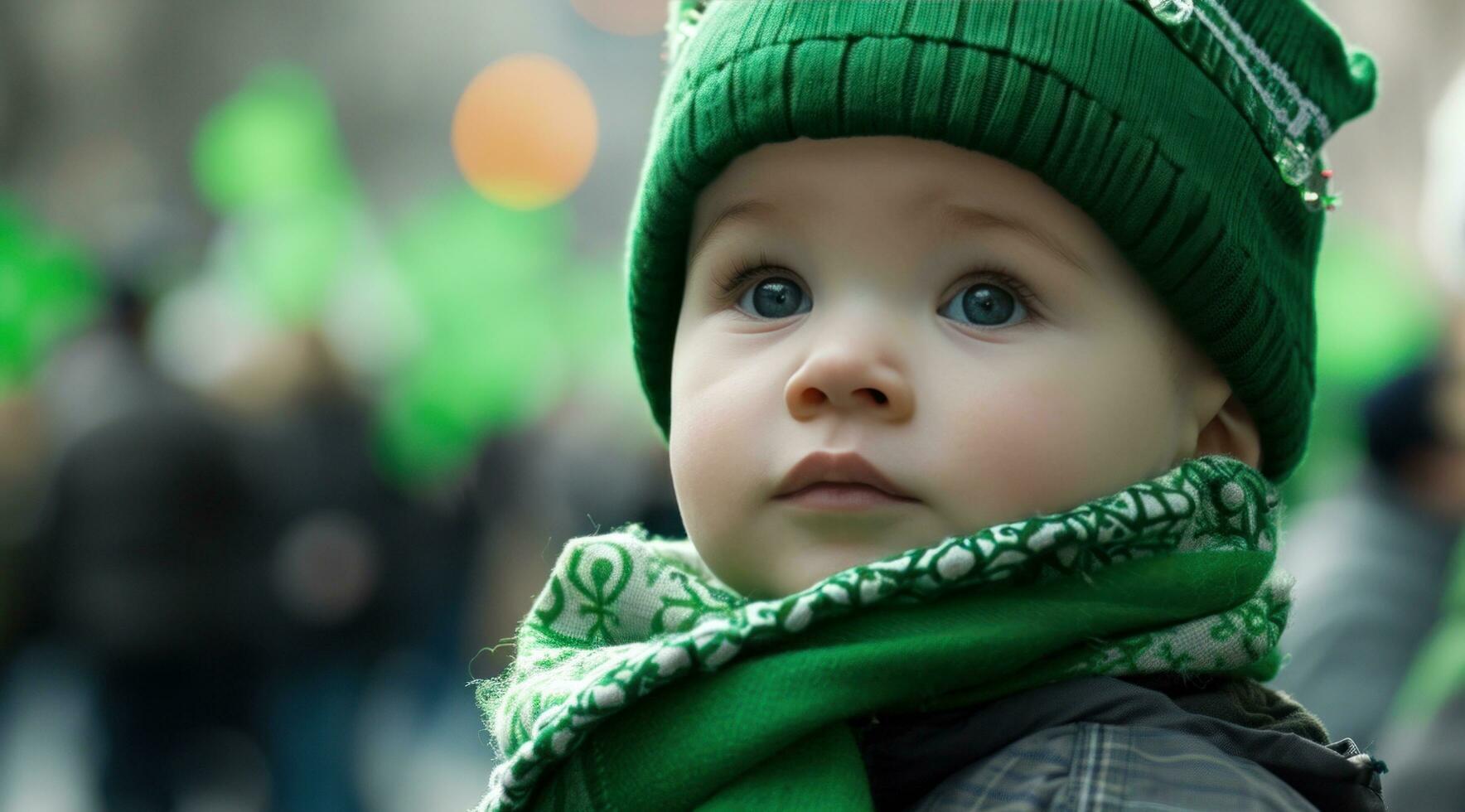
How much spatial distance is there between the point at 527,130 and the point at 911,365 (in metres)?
11.5

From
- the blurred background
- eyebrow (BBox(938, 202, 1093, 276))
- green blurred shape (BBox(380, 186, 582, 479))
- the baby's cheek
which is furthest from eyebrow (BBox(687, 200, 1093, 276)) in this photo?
green blurred shape (BBox(380, 186, 582, 479))

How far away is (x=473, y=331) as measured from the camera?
786 centimetres

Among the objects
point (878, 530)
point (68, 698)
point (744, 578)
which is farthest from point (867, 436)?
point (68, 698)

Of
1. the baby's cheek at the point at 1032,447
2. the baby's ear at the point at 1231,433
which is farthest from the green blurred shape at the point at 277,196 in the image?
the baby's cheek at the point at 1032,447

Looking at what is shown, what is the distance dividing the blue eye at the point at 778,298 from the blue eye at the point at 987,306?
160mm

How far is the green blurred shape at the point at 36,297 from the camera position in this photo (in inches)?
224

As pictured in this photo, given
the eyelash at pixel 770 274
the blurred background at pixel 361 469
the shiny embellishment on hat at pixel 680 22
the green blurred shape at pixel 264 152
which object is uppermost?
the green blurred shape at pixel 264 152

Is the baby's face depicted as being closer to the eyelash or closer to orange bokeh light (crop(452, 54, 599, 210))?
the eyelash

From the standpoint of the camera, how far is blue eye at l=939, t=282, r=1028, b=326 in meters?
1.46

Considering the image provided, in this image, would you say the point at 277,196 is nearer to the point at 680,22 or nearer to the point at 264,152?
the point at 264,152

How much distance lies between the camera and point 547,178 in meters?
12.2

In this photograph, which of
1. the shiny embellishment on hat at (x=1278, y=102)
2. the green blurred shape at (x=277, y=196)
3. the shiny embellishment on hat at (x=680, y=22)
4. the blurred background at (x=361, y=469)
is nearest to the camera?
the shiny embellishment on hat at (x=1278, y=102)

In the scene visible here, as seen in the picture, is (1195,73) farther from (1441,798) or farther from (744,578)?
(1441,798)

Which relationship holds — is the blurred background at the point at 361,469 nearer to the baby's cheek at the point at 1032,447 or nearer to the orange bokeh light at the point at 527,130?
the baby's cheek at the point at 1032,447
